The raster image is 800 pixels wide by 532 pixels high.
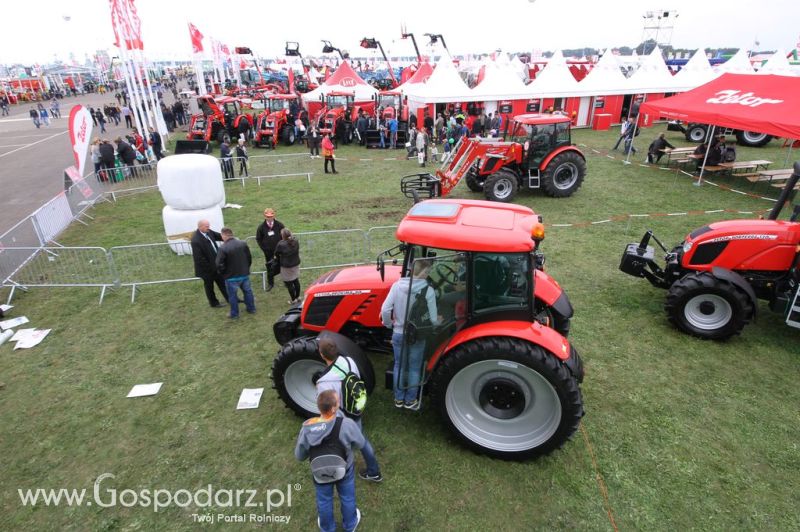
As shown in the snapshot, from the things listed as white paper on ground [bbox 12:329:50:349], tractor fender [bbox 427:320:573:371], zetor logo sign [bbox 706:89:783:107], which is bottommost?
white paper on ground [bbox 12:329:50:349]

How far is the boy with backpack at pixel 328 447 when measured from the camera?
8.95ft

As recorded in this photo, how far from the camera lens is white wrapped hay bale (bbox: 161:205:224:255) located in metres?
7.66

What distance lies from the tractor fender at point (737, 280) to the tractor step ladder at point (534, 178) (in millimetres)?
5878

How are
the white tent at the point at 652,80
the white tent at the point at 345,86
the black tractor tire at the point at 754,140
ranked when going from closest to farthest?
the black tractor tire at the point at 754,140, the white tent at the point at 652,80, the white tent at the point at 345,86

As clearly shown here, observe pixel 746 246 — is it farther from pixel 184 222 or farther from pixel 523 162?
pixel 184 222

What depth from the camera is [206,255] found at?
19.4 ft

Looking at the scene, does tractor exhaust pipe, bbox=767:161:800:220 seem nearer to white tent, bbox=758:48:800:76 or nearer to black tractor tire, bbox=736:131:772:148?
black tractor tire, bbox=736:131:772:148

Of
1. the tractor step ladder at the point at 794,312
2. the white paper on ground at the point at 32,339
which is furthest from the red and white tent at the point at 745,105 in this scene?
the white paper on ground at the point at 32,339

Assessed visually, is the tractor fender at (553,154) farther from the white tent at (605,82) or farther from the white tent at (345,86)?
the white tent at (345,86)

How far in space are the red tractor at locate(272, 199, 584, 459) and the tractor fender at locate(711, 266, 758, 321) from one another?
2745mm

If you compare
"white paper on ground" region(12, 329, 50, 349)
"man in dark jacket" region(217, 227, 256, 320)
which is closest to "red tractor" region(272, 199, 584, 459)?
"man in dark jacket" region(217, 227, 256, 320)

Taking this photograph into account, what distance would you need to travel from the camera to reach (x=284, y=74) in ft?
188

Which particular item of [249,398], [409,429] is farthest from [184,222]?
[409,429]

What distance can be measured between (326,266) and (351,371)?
4.20 m
